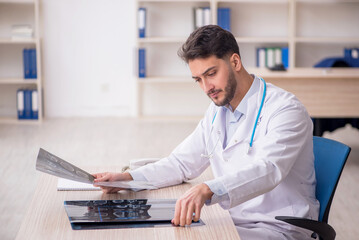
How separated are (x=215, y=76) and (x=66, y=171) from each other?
548 mm

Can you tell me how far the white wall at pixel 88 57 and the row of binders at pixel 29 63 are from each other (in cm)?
25

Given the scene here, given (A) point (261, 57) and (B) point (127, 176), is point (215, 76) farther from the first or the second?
(A) point (261, 57)

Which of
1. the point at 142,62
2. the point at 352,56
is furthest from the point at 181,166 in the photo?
the point at 352,56

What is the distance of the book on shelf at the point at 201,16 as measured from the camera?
6.10 meters

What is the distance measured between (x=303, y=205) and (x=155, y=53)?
474cm

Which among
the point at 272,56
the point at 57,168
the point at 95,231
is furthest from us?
the point at 272,56

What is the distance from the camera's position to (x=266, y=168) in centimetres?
162

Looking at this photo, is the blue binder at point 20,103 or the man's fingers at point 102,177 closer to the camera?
the man's fingers at point 102,177

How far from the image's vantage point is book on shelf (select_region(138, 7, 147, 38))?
6039 millimetres

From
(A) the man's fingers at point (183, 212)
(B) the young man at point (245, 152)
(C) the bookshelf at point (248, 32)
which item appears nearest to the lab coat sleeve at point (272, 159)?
(B) the young man at point (245, 152)

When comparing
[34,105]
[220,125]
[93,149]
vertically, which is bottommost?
[93,149]

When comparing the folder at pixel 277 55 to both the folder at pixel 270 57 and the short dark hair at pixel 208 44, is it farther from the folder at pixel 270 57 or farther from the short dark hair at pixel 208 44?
the short dark hair at pixel 208 44

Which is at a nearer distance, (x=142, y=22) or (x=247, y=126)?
(x=247, y=126)

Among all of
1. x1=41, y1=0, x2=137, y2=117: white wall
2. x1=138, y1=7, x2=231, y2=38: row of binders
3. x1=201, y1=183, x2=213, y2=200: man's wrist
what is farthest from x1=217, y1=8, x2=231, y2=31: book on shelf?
x1=201, y1=183, x2=213, y2=200: man's wrist
